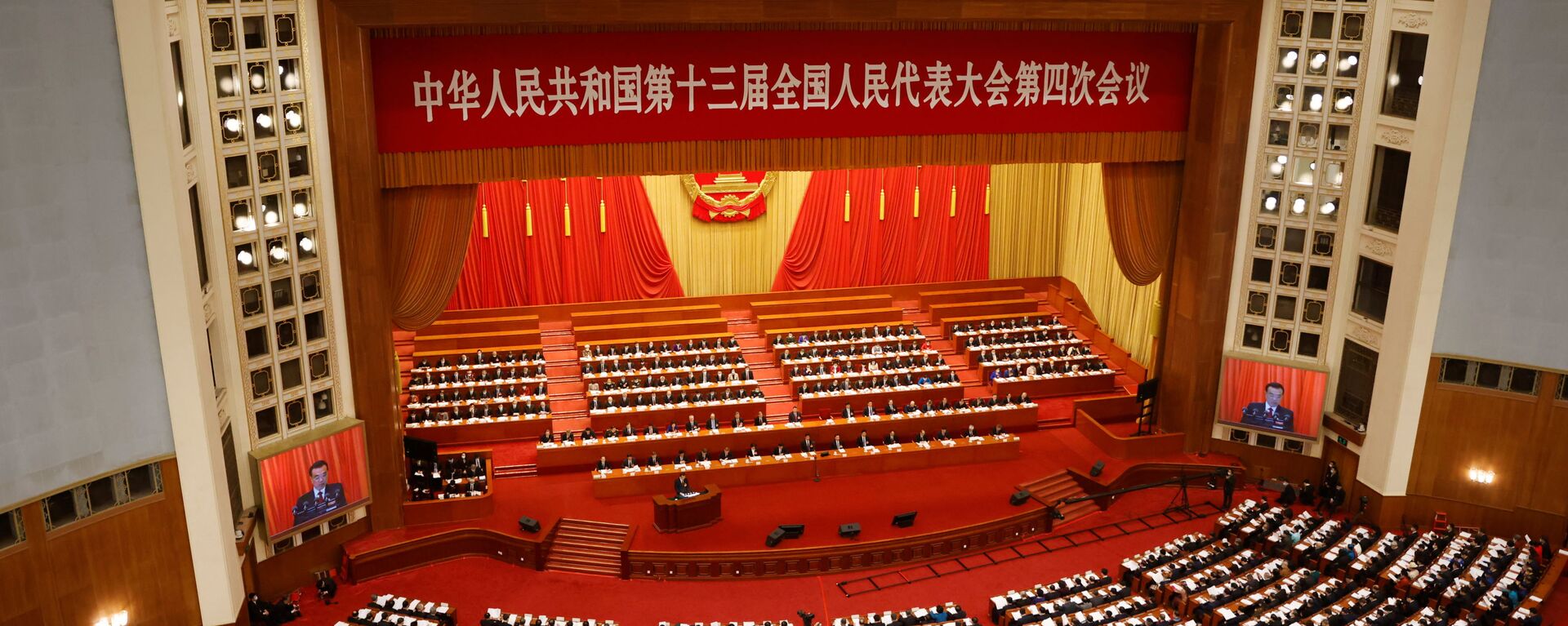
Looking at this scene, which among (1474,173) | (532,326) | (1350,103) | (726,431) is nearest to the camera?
(1474,173)

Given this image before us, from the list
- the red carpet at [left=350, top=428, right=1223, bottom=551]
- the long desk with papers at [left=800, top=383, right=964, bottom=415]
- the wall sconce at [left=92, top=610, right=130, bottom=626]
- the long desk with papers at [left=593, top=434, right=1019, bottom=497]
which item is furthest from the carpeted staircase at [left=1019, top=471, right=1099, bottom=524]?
the wall sconce at [left=92, top=610, right=130, bottom=626]

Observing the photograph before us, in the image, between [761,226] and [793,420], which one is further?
[761,226]

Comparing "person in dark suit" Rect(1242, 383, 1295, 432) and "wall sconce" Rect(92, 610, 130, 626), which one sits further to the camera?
"person in dark suit" Rect(1242, 383, 1295, 432)

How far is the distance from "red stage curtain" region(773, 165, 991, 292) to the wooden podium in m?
8.55

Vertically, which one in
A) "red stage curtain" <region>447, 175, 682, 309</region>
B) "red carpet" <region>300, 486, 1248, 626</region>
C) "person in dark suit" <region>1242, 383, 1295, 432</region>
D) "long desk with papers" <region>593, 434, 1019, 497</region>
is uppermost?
"red stage curtain" <region>447, 175, 682, 309</region>

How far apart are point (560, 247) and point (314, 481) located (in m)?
8.58

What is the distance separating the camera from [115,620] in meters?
12.5

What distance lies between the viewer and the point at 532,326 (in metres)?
22.0

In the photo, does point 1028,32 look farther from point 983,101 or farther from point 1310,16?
point 1310,16

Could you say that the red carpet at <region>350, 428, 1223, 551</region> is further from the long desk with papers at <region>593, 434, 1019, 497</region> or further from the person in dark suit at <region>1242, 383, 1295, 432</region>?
the person in dark suit at <region>1242, 383, 1295, 432</region>

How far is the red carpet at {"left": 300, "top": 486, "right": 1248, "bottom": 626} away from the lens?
1451 centimetres

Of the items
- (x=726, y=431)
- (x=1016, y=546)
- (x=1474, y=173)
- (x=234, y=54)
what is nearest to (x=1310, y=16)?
(x=1474, y=173)

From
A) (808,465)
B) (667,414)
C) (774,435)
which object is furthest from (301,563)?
(808,465)

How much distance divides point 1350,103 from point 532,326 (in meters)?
13.9
